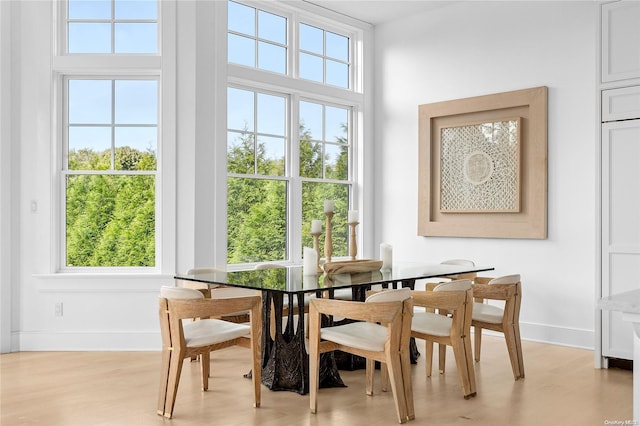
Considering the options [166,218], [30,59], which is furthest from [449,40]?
[30,59]

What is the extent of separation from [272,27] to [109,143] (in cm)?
212

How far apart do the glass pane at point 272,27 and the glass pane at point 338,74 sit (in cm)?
73

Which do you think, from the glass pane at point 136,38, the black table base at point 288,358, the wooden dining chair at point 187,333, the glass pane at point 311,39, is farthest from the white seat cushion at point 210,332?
the glass pane at point 311,39

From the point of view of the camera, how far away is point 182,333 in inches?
136

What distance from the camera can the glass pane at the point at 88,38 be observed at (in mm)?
5301

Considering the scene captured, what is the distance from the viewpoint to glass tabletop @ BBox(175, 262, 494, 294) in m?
3.63

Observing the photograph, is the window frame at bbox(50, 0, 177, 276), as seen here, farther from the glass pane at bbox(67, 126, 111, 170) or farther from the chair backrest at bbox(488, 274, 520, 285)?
the chair backrest at bbox(488, 274, 520, 285)

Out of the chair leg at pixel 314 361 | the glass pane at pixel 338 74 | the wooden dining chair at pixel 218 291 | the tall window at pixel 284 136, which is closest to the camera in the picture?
the chair leg at pixel 314 361

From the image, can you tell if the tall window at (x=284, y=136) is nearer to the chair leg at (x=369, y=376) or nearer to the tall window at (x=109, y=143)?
the tall window at (x=109, y=143)

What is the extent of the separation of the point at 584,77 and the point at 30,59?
495 cm

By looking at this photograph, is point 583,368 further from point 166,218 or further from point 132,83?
point 132,83

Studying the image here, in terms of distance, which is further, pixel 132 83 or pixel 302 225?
pixel 302 225

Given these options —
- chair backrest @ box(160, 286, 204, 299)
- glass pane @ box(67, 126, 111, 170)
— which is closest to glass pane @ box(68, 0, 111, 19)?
glass pane @ box(67, 126, 111, 170)

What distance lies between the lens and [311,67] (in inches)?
263
